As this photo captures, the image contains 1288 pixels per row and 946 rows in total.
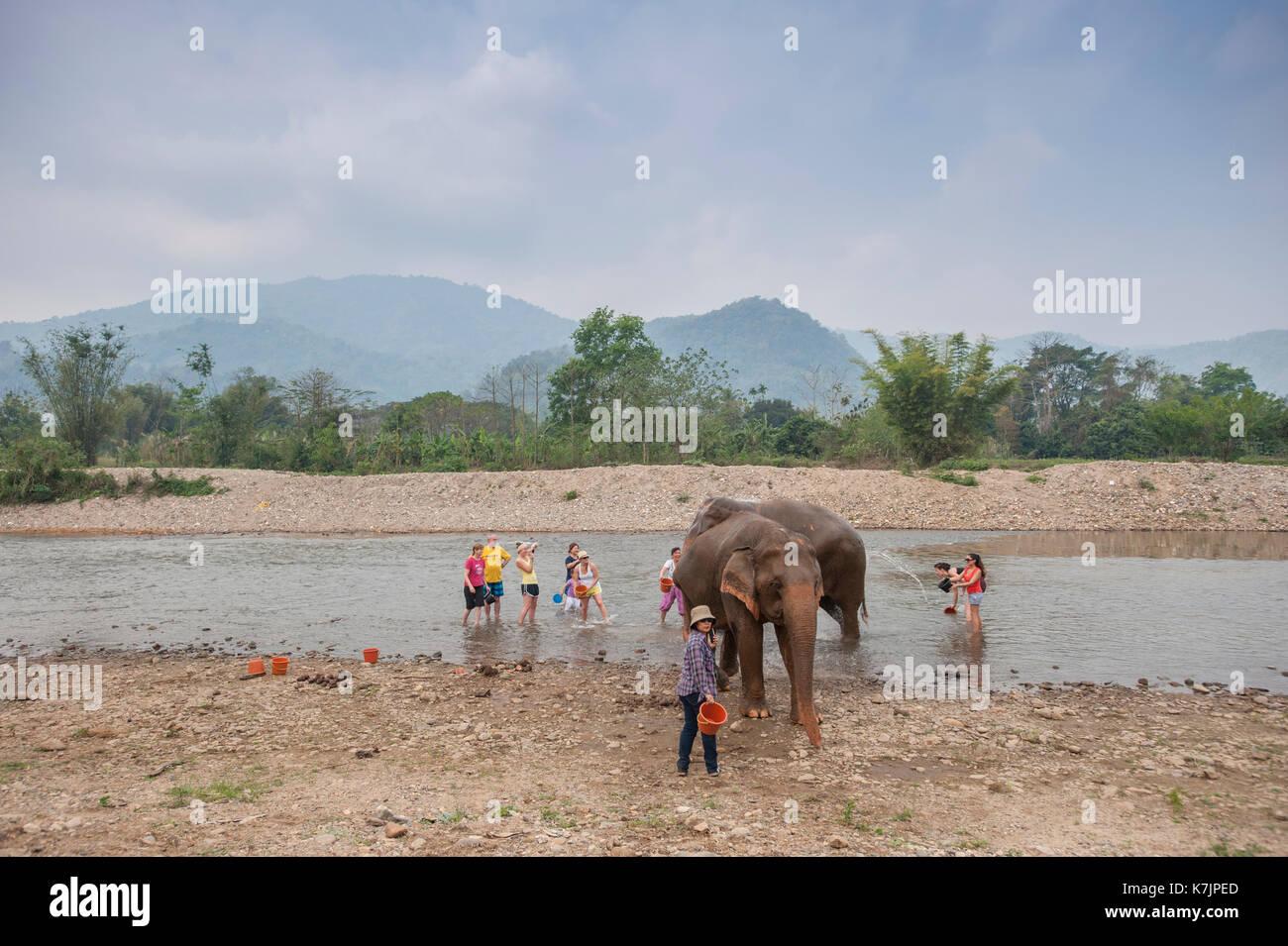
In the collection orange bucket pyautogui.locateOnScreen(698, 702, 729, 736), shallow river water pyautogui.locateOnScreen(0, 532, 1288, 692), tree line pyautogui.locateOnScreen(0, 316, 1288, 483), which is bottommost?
shallow river water pyautogui.locateOnScreen(0, 532, 1288, 692)

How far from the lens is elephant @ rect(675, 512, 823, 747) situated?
307 inches

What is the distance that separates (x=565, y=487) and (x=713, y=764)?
98.8ft

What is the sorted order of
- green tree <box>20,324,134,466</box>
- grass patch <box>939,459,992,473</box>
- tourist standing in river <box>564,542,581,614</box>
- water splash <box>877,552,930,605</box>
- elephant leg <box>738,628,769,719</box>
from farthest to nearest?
green tree <box>20,324,134,466</box>
grass patch <box>939,459,992,473</box>
water splash <box>877,552,930,605</box>
tourist standing in river <box>564,542,581,614</box>
elephant leg <box>738,628,769,719</box>

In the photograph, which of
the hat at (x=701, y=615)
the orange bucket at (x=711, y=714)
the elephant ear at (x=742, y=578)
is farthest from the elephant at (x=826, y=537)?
the orange bucket at (x=711, y=714)

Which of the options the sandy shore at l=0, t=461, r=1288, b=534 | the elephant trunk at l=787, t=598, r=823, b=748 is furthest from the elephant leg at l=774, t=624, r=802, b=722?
the sandy shore at l=0, t=461, r=1288, b=534

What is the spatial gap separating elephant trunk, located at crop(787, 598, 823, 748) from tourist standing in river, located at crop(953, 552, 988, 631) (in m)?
6.23

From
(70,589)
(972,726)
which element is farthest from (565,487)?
(972,726)

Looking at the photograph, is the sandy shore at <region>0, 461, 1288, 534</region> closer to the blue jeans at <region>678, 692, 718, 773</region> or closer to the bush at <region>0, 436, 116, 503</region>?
the bush at <region>0, 436, 116, 503</region>

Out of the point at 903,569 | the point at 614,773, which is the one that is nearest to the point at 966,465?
the point at 903,569

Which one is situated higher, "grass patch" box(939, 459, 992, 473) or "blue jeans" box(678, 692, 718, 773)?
"grass patch" box(939, 459, 992, 473)

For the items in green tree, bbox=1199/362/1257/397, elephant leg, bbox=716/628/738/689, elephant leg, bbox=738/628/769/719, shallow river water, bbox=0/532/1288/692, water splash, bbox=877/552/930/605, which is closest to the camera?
elephant leg, bbox=738/628/769/719

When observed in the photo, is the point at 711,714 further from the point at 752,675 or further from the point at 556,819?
the point at 752,675

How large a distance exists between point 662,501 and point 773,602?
26178mm
